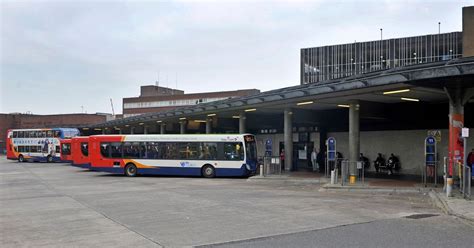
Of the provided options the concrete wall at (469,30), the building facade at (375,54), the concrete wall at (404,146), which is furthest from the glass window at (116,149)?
the building facade at (375,54)

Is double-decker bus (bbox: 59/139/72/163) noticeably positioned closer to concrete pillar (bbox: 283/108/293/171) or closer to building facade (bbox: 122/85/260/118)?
concrete pillar (bbox: 283/108/293/171)

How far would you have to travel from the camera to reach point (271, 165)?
28672 millimetres

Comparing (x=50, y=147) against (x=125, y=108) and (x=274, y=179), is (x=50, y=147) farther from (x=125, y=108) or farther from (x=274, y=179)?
(x=125, y=108)

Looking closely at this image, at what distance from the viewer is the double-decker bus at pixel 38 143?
49.0 metres

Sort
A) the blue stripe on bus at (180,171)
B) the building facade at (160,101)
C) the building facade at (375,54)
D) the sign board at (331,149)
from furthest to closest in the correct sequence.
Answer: the building facade at (160,101) < the building facade at (375,54) < the blue stripe on bus at (180,171) < the sign board at (331,149)

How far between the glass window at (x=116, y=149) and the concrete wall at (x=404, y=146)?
55.2 ft

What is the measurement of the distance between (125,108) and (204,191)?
98.6 metres

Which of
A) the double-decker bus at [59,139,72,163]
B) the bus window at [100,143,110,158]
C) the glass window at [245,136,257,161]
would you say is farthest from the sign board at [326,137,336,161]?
the double-decker bus at [59,139,72,163]

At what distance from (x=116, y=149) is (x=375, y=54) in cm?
5969

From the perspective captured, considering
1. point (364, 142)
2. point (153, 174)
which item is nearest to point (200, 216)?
point (153, 174)

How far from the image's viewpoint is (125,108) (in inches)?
4508

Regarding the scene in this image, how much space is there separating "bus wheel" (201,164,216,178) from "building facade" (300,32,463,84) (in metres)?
51.3

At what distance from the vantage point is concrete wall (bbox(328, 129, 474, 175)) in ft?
A: 89.9

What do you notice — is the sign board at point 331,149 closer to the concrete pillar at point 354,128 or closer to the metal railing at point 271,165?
the concrete pillar at point 354,128
